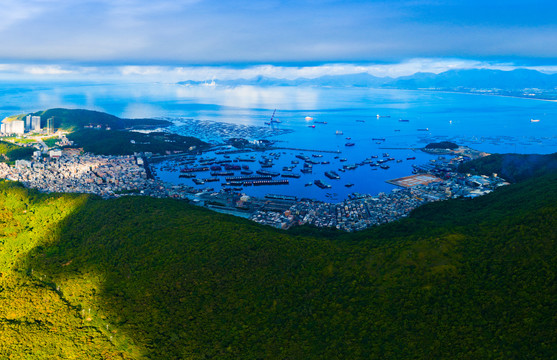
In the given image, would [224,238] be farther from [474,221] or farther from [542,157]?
[542,157]

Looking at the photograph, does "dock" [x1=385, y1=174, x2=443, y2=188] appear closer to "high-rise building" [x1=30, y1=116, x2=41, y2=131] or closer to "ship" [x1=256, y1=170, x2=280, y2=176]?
"ship" [x1=256, y1=170, x2=280, y2=176]

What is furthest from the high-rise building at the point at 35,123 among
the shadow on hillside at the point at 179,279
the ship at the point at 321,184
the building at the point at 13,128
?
the shadow on hillside at the point at 179,279

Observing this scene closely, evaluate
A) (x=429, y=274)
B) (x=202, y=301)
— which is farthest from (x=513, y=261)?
(x=202, y=301)

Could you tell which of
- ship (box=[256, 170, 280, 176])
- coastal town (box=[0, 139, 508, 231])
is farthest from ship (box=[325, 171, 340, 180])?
coastal town (box=[0, 139, 508, 231])

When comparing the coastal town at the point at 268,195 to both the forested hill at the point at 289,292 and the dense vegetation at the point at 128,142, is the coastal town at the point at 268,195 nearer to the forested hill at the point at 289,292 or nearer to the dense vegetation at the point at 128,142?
the dense vegetation at the point at 128,142

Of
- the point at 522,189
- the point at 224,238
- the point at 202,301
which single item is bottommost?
the point at 202,301

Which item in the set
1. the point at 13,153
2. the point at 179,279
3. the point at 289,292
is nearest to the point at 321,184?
the point at 289,292
